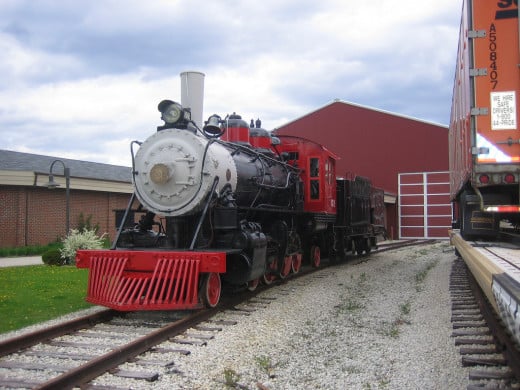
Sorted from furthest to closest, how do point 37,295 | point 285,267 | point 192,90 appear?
point 285,267 < point 192,90 < point 37,295

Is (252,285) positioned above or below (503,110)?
below

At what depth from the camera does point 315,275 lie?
464 inches

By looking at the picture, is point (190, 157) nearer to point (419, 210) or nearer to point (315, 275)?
point (315, 275)

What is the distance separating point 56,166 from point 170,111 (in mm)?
17405

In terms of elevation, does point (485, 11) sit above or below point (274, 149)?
above

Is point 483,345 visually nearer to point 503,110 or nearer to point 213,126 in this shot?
point 503,110

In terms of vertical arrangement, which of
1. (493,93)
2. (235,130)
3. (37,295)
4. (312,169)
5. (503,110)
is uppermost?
(235,130)

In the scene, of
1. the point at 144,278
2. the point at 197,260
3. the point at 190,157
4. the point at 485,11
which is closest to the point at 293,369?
the point at 197,260

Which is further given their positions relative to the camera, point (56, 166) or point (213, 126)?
point (56, 166)

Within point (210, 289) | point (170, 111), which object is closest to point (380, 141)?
→ point (170, 111)

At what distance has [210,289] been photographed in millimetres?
7238

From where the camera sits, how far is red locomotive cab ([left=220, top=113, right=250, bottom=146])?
10.6 meters

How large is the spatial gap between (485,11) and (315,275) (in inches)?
270

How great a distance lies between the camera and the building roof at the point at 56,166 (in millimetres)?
21484
